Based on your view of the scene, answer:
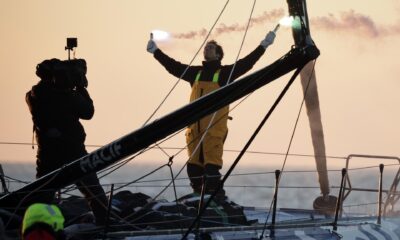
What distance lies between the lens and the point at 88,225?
7.73 m

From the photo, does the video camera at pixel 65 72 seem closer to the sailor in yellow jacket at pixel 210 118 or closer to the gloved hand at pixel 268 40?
the sailor in yellow jacket at pixel 210 118

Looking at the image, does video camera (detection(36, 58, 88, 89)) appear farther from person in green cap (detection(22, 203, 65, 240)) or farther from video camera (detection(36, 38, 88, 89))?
person in green cap (detection(22, 203, 65, 240))

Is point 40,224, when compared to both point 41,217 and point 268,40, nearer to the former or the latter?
point 41,217

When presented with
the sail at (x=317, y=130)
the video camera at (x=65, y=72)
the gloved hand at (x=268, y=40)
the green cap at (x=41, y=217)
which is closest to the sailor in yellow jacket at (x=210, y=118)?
the gloved hand at (x=268, y=40)

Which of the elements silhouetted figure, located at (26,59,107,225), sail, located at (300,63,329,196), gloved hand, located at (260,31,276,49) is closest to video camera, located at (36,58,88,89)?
silhouetted figure, located at (26,59,107,225)

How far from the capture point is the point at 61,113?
25.8 feet

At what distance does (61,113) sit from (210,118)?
182 cm

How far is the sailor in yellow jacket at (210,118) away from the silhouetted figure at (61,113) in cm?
139

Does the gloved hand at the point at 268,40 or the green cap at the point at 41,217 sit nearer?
the green cap at the point at 41,217

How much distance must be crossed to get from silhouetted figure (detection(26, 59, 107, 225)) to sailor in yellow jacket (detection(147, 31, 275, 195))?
139cm

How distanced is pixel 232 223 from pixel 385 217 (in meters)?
2.46

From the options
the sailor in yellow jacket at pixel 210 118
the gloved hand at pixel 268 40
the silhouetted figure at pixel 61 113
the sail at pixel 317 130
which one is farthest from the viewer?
the sail at pixel 317 130

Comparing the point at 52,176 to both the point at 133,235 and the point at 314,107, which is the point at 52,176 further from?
the point at 314,107

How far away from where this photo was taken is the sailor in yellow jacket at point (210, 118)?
902 cm
